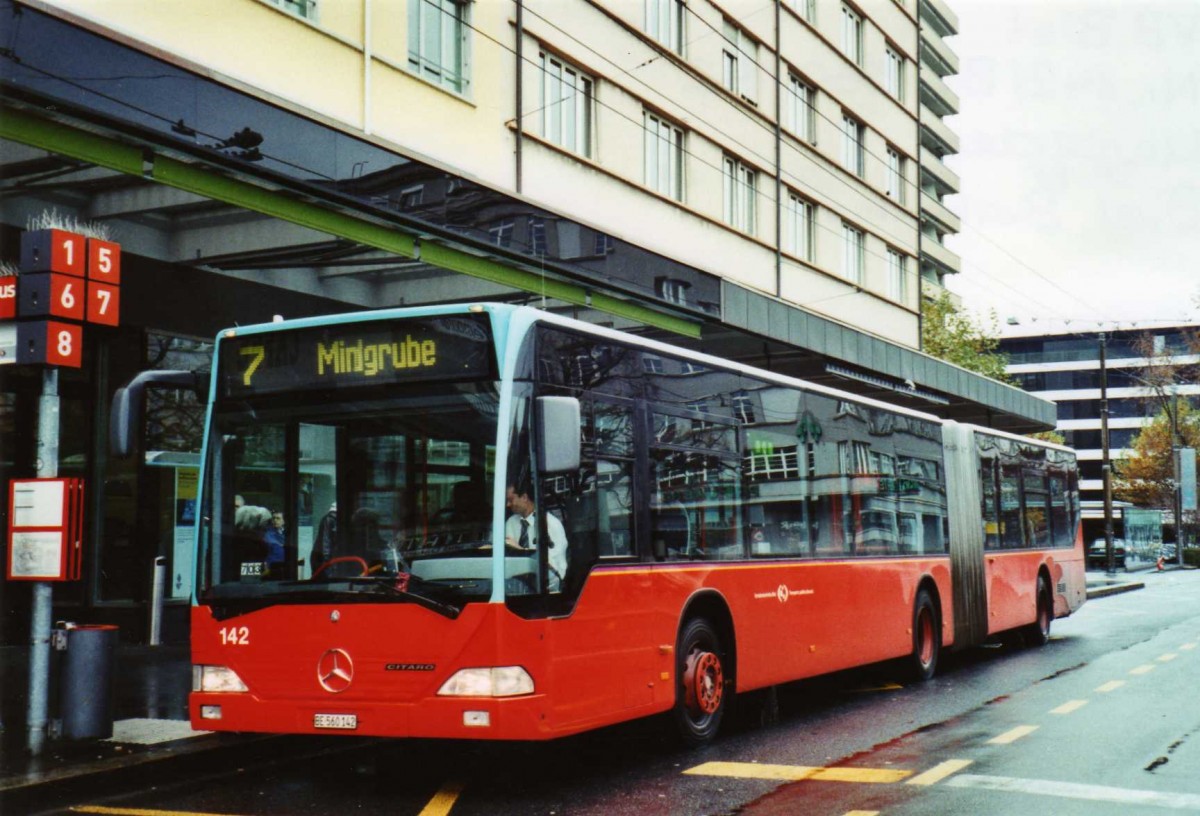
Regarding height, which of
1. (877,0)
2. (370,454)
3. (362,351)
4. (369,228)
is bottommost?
(370,454)

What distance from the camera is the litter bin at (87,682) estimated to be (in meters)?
9.44

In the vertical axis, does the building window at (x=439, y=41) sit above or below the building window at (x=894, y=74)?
below

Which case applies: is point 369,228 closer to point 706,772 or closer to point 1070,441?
point 706,772

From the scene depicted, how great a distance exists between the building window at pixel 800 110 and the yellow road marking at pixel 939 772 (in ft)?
76.8

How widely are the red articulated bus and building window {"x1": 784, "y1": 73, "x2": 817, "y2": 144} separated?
863 inches

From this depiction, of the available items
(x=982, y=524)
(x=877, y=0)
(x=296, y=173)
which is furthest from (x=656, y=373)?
(x=877, y=0)

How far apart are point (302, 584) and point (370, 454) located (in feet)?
2.83

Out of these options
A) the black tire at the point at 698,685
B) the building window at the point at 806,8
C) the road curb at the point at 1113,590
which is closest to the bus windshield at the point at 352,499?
the black tire at the point at 698,685

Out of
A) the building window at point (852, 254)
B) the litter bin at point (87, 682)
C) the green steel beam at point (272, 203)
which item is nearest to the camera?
the litter bin at point (87, 682)

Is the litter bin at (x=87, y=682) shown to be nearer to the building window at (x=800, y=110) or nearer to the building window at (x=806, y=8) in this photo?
the building window at (x=800, y=110)

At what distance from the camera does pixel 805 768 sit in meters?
8.93

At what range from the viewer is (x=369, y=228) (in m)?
13.2

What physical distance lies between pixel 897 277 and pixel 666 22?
1495cm

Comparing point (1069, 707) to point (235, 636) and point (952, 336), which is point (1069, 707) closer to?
point (235, 636)
